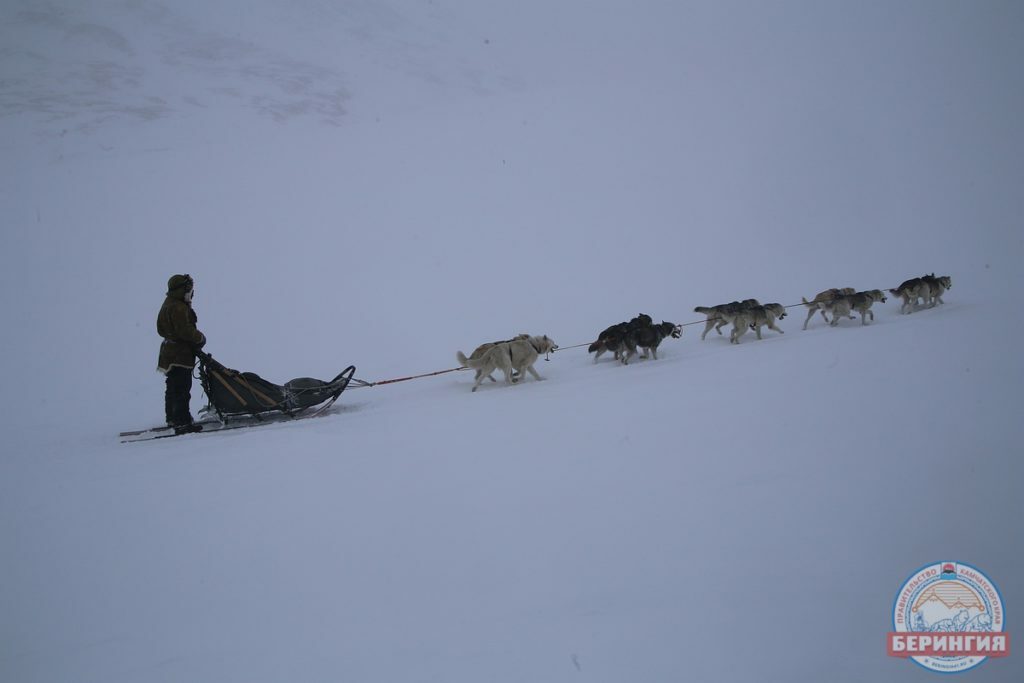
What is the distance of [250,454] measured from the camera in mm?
4184

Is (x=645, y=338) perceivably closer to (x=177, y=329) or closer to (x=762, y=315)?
(x=762, y=315)

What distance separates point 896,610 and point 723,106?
51.8 feet

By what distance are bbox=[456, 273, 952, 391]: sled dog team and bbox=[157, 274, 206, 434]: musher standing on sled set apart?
2.76 m

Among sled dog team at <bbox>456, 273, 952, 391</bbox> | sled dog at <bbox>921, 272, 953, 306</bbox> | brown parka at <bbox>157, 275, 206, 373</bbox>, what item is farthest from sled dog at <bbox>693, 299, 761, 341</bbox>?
brown parka at <bbox>157, 275, 206, 373</bbox>

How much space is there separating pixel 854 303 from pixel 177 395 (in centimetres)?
816

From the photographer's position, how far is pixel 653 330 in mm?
6691

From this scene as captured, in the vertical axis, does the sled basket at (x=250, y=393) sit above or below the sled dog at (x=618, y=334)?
below

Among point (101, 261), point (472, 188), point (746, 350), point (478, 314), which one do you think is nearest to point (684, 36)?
point (472, 188)

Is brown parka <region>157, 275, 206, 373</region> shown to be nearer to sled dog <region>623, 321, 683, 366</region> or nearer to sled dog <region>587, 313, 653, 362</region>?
sled dog <region>587, 313, 653, 362</region>

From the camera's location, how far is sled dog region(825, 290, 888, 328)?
696cm

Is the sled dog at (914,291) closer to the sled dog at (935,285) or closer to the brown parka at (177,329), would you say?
the sled dog at (935,285)

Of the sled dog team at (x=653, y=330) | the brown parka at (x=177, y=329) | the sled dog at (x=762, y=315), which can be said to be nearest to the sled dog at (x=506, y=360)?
the sled dog team at (x=653, y=330)

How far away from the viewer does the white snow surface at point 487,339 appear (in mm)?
2400

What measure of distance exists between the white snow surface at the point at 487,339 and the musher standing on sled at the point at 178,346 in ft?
1.54
